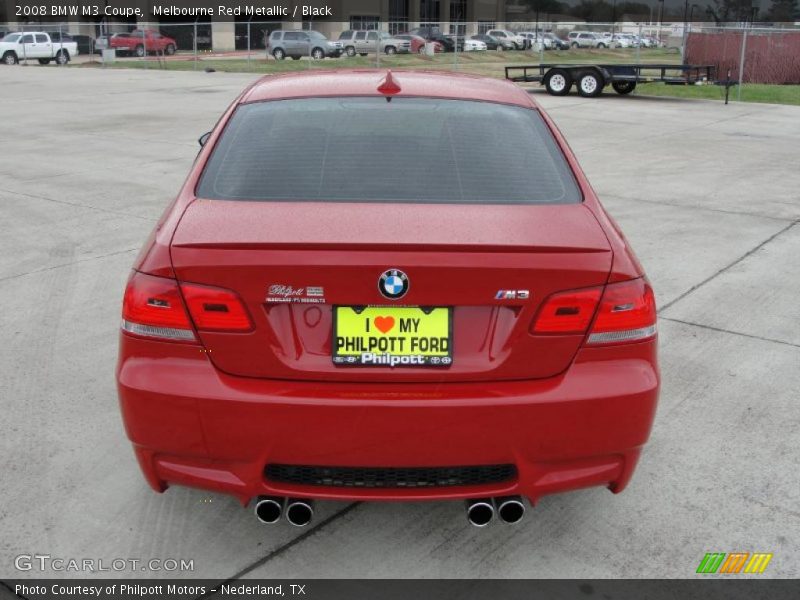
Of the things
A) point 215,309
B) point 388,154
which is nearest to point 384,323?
point 215,309

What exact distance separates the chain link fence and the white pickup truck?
7cm

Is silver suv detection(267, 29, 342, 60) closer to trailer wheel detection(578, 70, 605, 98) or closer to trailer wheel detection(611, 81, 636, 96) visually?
trailer wheel detection(611, 81, 636, 96)

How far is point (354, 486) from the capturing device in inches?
107

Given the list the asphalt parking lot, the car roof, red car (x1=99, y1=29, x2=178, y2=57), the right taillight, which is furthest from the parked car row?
the right taillight

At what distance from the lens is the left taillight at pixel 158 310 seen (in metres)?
2.68

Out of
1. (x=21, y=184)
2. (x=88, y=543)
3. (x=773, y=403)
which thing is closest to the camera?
(x=88, y=543)

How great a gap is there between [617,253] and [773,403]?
2105mm

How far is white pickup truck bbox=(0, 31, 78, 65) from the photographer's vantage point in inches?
1703

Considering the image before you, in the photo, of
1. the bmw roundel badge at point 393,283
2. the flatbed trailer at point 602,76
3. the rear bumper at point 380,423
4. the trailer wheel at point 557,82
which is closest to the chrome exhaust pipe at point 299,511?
the rear bumper at point 380,423

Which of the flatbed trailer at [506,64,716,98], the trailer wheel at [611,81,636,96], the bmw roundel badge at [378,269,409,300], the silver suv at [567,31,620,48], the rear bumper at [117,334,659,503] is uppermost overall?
the silver suv at [567,31,620,48]

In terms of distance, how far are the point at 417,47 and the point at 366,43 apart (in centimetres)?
308

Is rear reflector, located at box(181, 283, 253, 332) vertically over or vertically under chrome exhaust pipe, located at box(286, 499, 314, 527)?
over
